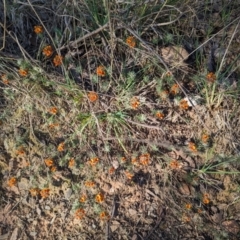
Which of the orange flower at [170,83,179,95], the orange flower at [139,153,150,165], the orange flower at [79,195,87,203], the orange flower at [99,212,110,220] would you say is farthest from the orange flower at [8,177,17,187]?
the orange flower at [170,83,179,95]

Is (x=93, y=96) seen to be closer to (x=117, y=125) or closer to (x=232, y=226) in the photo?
(x=117, y=125)

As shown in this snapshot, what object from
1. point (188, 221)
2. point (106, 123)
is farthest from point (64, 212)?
point (188, 221)

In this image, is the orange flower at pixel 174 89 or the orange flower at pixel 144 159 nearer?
the orange flower at pixel 144 159

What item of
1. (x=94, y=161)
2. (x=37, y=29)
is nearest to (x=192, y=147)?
(x=94, y=161)

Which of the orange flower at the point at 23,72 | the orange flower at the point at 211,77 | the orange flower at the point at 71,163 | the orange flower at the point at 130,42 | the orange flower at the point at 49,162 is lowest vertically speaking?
the orange flower at the point at 71,163

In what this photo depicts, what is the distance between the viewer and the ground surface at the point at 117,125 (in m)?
2.24

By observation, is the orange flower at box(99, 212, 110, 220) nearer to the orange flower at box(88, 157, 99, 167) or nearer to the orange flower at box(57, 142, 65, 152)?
the orange flower at box(88, 157, 99, 167)

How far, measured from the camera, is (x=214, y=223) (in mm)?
2299

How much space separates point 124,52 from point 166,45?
34 cm

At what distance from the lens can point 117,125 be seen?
241 centimetres

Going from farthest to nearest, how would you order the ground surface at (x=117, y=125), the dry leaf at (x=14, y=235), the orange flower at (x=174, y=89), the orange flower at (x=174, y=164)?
the orange flower at (x=174, y=89), the orange flower at (x=174, y=164), the ground surface at (x=117, y=125), the dry leaf at (x=14, y=235)

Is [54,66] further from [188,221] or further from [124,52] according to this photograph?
[188,221]

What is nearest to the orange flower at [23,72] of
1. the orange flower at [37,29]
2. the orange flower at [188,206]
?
the orange flower at [37,29]

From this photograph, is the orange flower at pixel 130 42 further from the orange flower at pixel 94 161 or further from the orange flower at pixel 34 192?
the orange flower at pixel 34 192
